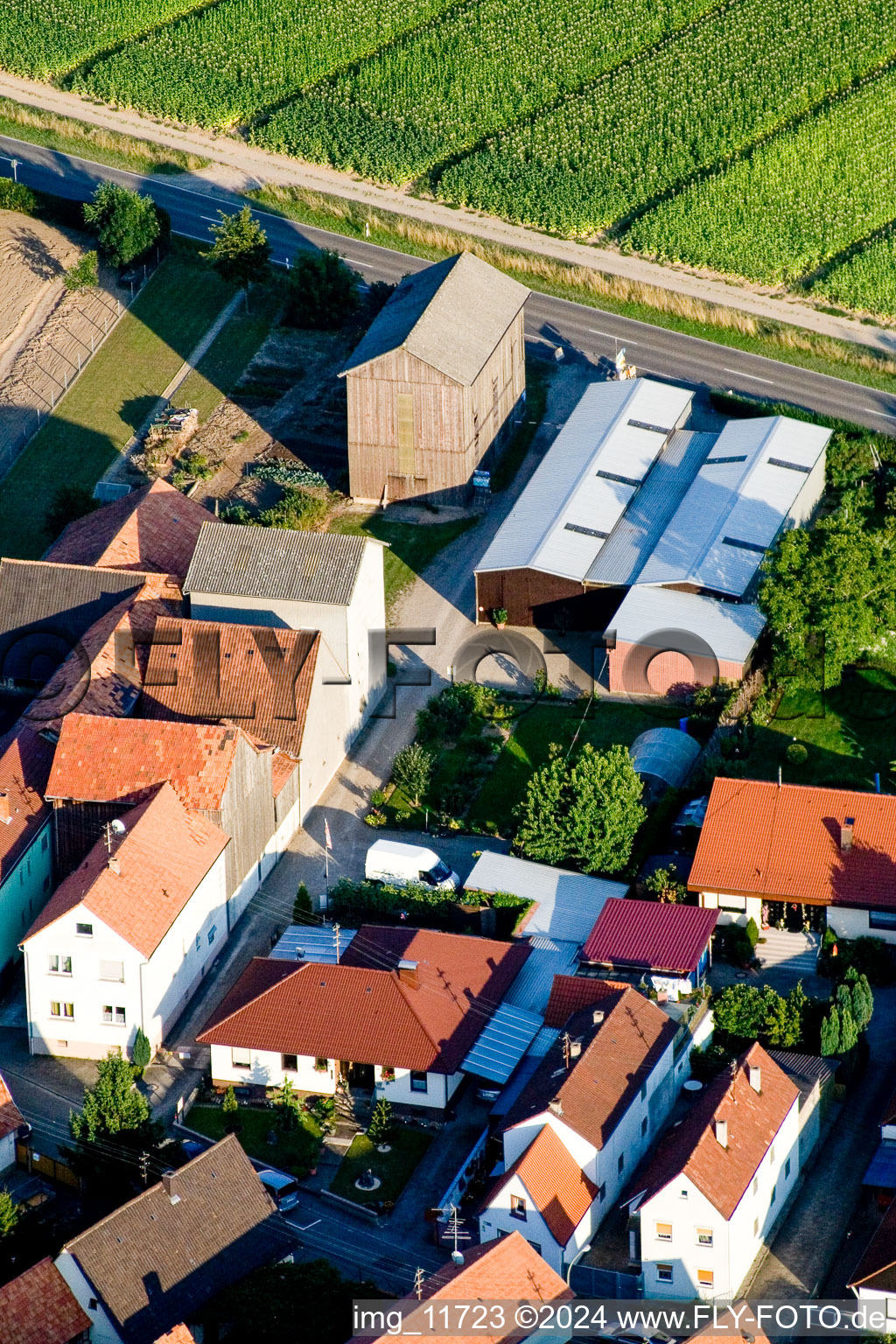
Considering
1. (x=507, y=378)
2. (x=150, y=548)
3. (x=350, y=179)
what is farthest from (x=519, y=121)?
(x=150, y=548)

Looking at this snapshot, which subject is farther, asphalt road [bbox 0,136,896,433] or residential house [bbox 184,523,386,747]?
asphalt road [bbox 0,136,896,433]

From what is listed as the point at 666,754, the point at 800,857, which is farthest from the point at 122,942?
the point at 800,857

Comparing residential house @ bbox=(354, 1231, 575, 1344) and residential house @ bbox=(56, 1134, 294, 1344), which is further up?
residential house @ bbox=(354, 1231, 575, 1344)

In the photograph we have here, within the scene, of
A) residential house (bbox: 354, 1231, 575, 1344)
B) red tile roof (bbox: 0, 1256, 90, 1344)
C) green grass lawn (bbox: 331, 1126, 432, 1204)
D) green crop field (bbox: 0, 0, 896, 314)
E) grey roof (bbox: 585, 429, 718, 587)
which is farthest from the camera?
green crop field (bbox: 0, 0, 896, 314)

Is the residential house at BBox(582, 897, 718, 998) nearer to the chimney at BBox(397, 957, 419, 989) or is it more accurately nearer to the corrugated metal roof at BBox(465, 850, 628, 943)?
the corrugated metal roof at BBox(465, 850, 628, 943)

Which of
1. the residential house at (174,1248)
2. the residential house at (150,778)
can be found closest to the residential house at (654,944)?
the residential house at (150,778)

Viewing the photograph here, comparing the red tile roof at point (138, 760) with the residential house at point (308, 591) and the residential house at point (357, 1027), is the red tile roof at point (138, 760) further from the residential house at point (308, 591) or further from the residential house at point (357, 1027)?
the residential house at point (308, 591)

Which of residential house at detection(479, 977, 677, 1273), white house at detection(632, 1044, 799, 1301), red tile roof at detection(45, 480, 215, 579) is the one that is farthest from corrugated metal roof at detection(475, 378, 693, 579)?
white house at detection(632, 1044, 799, 1301)

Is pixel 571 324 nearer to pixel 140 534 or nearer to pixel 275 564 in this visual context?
pixel 140 534
